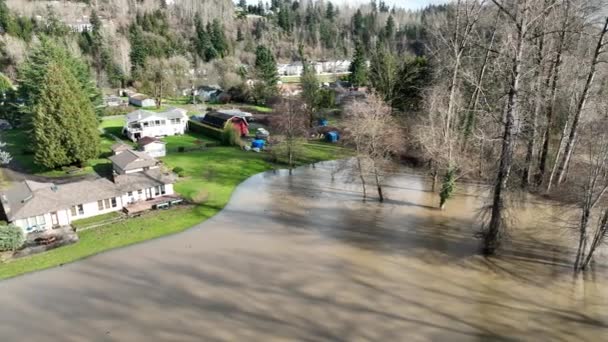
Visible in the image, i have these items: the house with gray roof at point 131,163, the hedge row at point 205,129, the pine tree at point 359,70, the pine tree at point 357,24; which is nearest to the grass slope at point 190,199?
the house with gray roof at point 131,163

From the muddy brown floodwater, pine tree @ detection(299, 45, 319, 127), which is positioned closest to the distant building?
pine tree @ detection(299, 45, 319, 127)

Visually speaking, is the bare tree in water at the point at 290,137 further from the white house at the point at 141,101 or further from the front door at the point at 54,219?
the white house at the point at 141,101

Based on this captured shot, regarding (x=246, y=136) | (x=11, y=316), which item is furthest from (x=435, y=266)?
(x=246, y=136)

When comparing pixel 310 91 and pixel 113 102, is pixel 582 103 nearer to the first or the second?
pixel 310 91

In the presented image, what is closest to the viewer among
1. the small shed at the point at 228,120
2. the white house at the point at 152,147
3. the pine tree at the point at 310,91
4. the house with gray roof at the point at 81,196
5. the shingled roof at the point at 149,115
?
the house with gray roof at the point at 81,196

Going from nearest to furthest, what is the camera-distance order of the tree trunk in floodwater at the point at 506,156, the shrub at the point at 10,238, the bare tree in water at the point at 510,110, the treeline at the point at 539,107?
the bare tree in water at the point at 510,110, the tree trunk in floodwater at the point at 506,156, the shrub at the point at 10,238, the treeline at the point at 539,107

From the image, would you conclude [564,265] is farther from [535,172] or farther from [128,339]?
[128,339]
